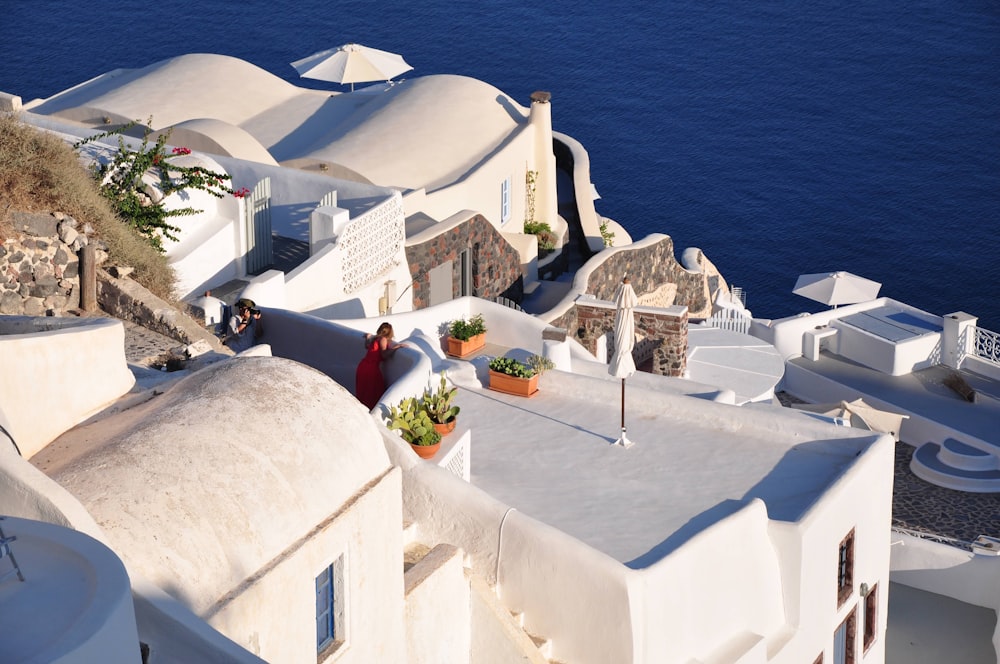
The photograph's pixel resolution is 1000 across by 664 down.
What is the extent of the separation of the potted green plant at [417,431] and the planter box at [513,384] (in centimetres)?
335

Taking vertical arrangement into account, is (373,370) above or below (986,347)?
above

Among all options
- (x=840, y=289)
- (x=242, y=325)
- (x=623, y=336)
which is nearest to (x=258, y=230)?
(x=242, y=325)

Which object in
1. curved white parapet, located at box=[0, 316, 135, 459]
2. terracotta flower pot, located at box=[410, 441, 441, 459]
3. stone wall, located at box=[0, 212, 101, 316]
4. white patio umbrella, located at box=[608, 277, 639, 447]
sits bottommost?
terracotta flower pot, located at box=[410, 441, 441, 459]

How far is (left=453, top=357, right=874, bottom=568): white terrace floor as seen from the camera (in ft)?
53.1

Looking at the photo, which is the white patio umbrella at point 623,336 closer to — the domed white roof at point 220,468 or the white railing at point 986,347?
the domed white roof at point 220,468

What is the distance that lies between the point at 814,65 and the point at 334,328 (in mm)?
82095

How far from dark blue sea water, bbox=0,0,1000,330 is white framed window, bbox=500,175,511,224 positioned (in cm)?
3059

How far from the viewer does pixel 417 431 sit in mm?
16109

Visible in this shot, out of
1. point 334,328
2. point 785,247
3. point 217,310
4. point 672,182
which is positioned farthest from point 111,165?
point 672,182

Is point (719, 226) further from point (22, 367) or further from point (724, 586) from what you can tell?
point (22, 367)

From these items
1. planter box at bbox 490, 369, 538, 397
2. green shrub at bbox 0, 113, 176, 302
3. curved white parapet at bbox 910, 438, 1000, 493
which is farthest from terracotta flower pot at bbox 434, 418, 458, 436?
curved white parapet at bbox 910, 438, 1000, 493

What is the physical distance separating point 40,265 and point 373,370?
481 centimetres

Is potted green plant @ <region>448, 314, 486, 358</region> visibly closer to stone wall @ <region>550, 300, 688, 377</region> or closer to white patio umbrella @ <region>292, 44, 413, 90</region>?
stone wall @ <region>550, 300, 688, 377</region>

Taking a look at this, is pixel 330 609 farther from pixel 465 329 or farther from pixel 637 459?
pixel 465 329
